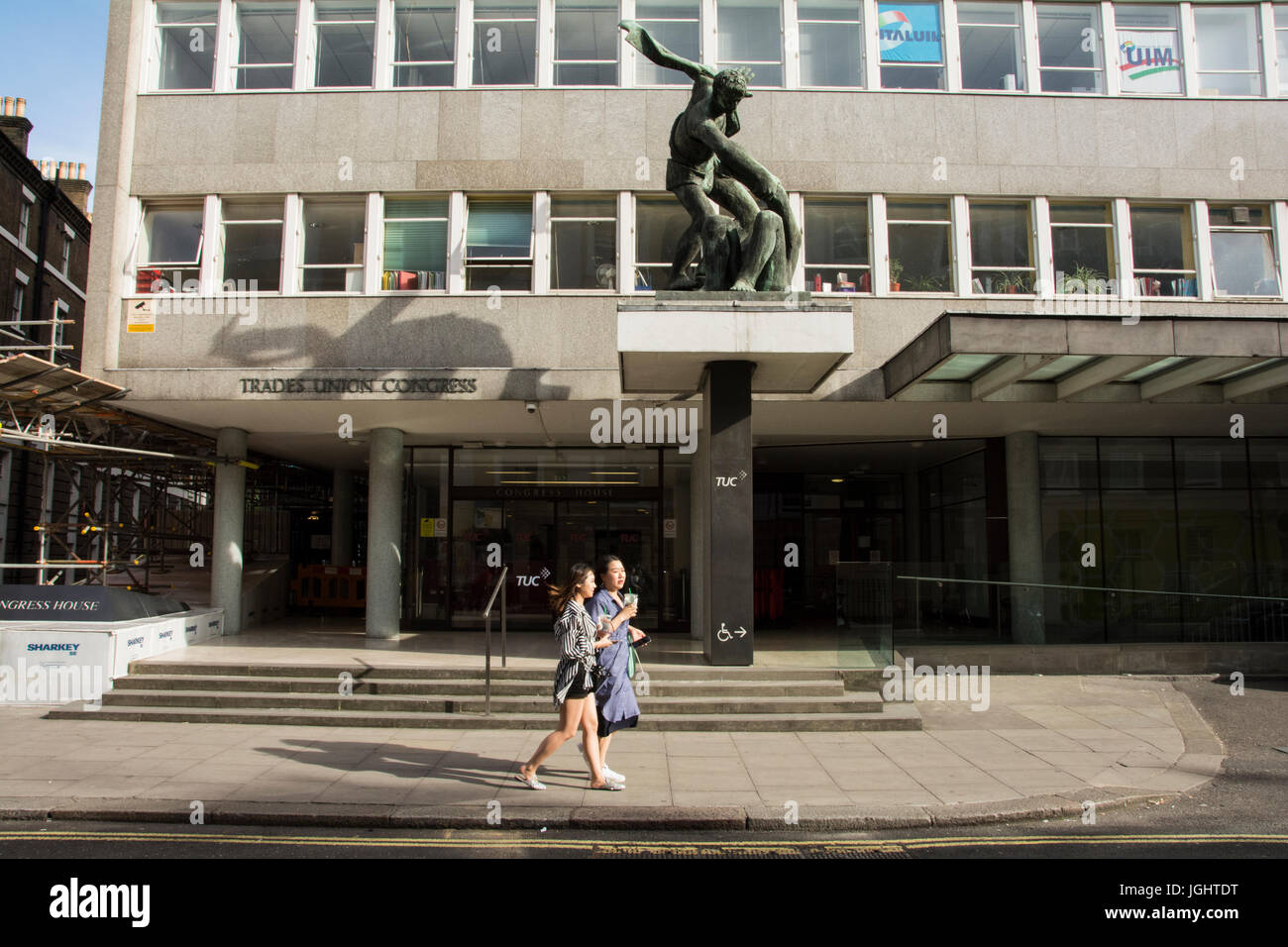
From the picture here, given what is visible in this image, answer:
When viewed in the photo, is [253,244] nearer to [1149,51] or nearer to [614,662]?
[614,662]

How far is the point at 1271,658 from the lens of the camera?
12.0m

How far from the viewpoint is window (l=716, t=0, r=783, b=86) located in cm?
1378

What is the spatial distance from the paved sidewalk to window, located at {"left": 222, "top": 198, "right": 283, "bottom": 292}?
7.00 metres

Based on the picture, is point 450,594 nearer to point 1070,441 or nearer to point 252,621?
point 252,621

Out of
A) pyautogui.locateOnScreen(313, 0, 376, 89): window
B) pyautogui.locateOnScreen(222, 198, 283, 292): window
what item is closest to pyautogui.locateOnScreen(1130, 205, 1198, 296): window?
pyautogui.locateOnScreen(313, 0, 376, 89): window

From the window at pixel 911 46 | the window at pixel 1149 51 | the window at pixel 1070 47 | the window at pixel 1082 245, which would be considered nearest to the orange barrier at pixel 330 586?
the window at pixel 911 46

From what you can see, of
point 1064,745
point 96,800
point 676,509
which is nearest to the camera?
point 96,800

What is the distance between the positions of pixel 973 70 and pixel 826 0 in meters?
2.76

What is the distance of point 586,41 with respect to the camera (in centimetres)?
1379

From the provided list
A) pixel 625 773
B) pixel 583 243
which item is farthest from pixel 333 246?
pixel 625 773

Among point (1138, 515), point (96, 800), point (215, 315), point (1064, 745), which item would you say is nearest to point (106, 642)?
point (96, 800)

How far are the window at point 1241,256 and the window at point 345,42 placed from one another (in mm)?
14236

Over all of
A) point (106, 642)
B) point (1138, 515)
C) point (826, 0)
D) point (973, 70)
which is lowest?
point (106, 642)

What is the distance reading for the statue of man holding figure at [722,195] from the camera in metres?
10.0
